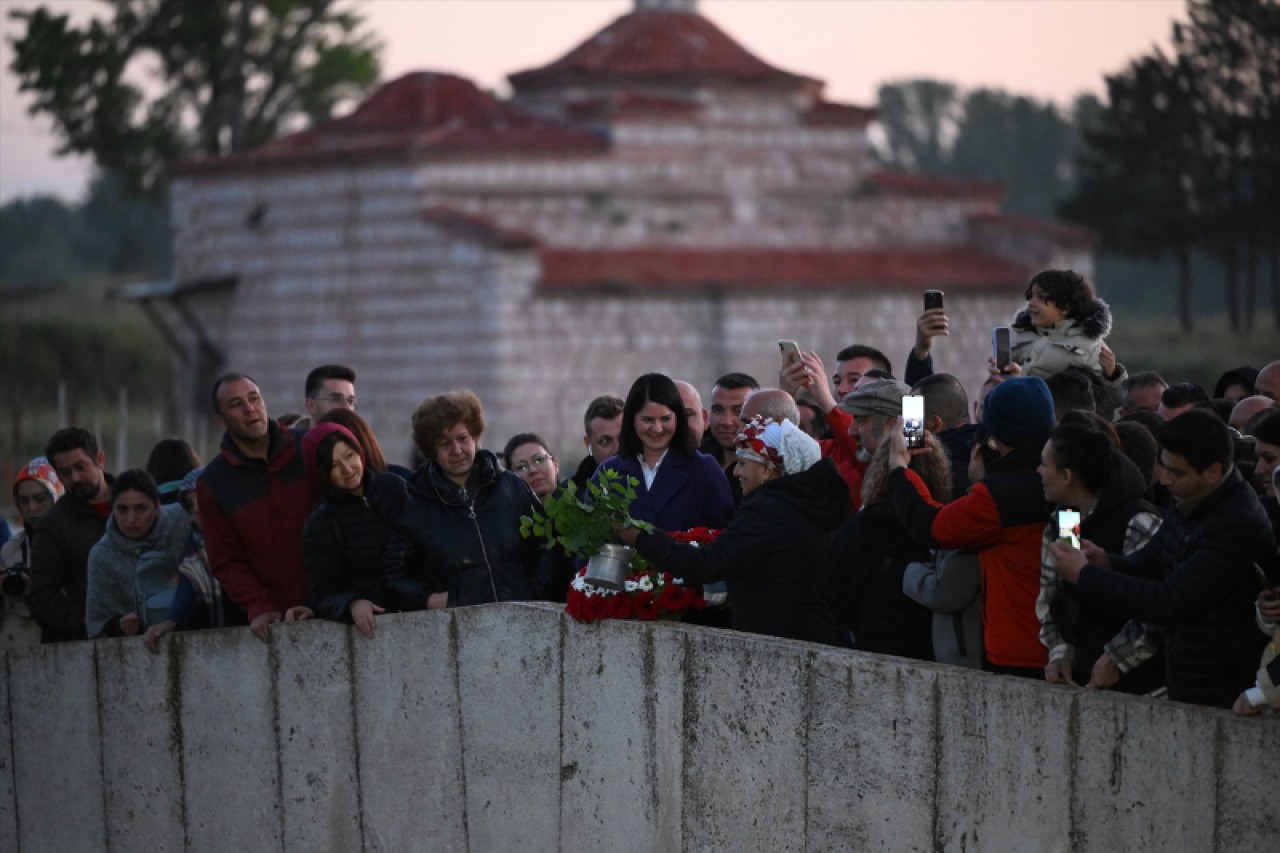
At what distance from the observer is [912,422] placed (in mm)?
7523

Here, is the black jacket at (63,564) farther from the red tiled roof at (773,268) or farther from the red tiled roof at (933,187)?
the red tiled roof at (933,187)

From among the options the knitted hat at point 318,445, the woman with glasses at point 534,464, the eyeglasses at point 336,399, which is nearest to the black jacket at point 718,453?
the woman with glasses at point 534,464

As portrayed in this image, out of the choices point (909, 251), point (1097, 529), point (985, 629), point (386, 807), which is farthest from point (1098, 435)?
point (909, 251)

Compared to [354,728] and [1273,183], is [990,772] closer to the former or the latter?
[354,728]

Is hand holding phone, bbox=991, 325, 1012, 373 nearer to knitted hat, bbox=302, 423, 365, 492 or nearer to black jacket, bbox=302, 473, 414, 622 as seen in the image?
black jacket, bbox=302, 473, 414, 622

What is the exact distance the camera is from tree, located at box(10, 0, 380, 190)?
48469 mm

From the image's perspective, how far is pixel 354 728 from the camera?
A: 8648 millimetres

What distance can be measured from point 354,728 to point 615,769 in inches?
51.5

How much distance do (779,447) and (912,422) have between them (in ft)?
1.49

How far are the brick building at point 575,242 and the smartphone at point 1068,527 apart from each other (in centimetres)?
3038

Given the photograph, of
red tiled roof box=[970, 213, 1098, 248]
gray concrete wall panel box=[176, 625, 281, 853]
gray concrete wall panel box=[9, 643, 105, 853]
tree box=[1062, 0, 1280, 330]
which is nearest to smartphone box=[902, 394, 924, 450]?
gray concrete wall panel box=[176, 625, 281, 853]

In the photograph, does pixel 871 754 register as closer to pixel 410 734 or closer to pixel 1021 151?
pixel 410 734

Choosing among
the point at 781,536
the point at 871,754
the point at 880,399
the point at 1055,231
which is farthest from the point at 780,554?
the point at 1055,231

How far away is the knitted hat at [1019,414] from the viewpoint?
280 inches
